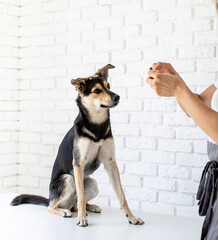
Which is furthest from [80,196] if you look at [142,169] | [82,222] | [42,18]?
[42,18]

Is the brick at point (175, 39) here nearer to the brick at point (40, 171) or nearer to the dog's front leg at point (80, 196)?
the dog's front leg at point (80, 196)

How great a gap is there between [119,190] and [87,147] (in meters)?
0.24

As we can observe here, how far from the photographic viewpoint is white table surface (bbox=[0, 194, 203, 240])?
1.53 m

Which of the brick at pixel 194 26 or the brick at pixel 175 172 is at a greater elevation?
the brick at pixel 194 26

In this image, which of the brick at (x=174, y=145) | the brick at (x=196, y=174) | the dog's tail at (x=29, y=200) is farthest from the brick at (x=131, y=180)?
the dog's tail at (x=29, y=200)

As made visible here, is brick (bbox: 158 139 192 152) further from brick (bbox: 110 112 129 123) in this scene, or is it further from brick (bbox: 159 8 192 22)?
brick (bbox: 159 8 192 22)

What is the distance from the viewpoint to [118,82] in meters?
2.49

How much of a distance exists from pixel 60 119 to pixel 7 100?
0.47 m

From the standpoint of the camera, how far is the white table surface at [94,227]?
5.03 feet

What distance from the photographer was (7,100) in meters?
2.89

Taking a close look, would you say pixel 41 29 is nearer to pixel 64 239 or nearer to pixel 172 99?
pixel 172 99

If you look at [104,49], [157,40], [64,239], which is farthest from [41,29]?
[64,239]

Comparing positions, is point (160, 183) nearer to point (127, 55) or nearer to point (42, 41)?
point (127, 55)

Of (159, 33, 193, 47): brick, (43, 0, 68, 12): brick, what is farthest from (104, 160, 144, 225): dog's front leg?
(43, 0, 68, 12): brick
